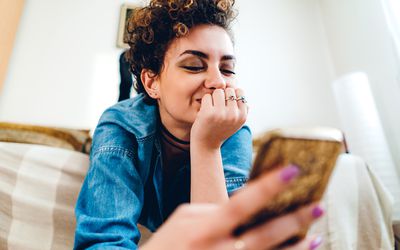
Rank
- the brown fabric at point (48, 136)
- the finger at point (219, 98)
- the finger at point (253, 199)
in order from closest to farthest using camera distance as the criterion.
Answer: the finger at point (253, 199) → the finger at point (219, 98) → the brown fabric at point (48, 136)

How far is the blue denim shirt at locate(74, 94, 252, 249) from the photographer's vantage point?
1.74ft

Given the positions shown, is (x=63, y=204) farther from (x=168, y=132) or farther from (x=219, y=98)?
(x=219, y=98)

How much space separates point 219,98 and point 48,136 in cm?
94

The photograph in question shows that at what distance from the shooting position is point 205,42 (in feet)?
2.38

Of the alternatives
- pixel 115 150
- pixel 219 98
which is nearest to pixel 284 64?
pixel 219 98

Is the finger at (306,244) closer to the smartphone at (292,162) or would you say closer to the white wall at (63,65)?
the smartphone at (292,162)

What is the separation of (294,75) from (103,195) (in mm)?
1927

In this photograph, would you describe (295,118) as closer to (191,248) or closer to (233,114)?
(233,114)

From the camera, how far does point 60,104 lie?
1734mm

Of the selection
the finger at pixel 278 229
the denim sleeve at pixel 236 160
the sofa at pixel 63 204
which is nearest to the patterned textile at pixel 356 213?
the sofa at pixel 63 204

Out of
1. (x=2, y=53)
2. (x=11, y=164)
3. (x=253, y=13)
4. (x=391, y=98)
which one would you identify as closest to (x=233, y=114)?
(x=11, y=164)

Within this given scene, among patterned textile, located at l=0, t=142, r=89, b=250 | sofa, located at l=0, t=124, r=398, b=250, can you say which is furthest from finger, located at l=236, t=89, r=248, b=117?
patterned textile, located at l=0, t=142, r=89, b=250

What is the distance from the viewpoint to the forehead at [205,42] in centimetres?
71

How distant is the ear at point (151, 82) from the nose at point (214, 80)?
0.20 m
